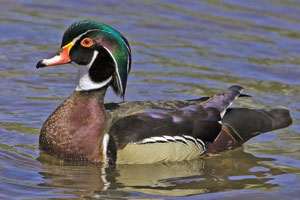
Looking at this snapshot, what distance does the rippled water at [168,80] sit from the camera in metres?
7.92

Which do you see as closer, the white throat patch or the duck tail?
the white throat patch

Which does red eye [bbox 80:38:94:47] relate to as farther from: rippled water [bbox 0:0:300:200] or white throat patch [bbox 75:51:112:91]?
rippled water [bbox 0:0:300:200]

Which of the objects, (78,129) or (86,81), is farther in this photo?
(86,81)

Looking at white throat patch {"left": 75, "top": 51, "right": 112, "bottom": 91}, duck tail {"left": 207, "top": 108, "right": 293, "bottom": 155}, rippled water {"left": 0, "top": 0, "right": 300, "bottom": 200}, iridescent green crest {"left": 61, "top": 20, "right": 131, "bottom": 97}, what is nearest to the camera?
rippled water {"left": 0, "top": 0, "right": 300, "bottom": 200}

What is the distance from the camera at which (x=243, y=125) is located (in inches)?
361

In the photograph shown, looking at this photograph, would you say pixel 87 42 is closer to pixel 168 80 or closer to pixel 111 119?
pixel 111 119

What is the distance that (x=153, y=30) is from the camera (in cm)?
1348

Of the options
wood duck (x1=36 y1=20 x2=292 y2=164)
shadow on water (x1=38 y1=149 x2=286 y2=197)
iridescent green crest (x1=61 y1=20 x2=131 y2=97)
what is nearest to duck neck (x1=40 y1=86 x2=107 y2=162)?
wood duck (x1=36 y1=20 x2=292 y2=164)

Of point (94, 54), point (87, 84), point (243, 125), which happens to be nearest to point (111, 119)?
point (87, 84)

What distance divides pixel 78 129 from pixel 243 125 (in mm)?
2056

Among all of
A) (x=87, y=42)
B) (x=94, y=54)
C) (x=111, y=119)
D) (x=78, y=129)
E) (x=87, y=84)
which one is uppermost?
(x=87, y=42)

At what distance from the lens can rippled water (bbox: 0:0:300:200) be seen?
26.0ft

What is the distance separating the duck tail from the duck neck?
1423 millimetres

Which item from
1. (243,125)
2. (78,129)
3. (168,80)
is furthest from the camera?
(168,80)
